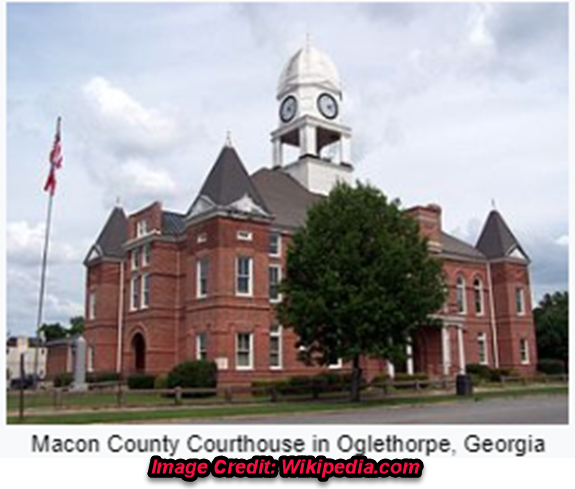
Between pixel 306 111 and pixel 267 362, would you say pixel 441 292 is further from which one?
pixel 306 111

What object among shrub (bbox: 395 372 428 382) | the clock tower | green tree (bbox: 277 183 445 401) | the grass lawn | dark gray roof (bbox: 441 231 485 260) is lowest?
the grass lawn

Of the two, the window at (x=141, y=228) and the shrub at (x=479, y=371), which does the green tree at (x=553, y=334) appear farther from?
the window at (x=141, y=228)

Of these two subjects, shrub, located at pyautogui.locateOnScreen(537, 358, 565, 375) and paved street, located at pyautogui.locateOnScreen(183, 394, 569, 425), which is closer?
paved street, located at pyautogui.locateOnScreen(183, 394, 569, 425)

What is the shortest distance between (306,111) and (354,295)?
27747 millimetres

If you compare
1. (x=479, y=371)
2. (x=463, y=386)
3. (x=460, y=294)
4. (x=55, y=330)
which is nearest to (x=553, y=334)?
(x=460, y=294)

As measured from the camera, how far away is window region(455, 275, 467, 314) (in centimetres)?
5554

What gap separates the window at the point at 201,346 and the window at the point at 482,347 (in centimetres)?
2431

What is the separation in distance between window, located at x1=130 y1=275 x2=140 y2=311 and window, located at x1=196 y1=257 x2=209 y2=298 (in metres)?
6.79

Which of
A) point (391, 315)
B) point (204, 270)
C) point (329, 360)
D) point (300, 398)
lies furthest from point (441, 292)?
point (204, 270)

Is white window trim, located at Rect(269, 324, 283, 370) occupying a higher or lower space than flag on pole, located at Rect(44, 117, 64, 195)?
lower

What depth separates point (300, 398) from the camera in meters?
36.1

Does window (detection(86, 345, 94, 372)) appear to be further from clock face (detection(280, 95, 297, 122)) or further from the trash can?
the trash can

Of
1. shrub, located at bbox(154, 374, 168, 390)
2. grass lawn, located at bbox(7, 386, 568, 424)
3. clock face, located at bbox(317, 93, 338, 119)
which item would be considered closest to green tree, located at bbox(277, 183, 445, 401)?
grass lawn, located at bbox(7, 386, 568, 424)

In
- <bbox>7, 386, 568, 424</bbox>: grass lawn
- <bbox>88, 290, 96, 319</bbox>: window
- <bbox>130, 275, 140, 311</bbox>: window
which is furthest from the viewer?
<bbox>88, 290, 96, 319</bbox>: window
